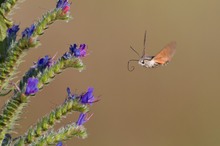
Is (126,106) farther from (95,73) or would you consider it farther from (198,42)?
(198,42)

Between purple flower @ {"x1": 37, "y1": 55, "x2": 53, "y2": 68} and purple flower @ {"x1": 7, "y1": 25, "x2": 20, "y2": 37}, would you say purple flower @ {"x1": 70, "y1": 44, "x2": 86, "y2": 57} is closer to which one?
purple flower @ {"x1": 37, "y1": 55, "x2": 53, "y2": 68}

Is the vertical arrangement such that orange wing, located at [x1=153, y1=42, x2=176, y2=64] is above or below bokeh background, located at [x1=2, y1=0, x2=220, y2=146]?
below

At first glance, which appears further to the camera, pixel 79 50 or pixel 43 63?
pixel 43 63

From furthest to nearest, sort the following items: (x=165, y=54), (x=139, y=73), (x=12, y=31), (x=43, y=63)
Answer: (x=139, y=73), (x=165, y=54), (x=43, y=63), (x=12, y=31)

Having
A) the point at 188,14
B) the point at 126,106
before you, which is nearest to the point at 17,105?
the point at 126,106

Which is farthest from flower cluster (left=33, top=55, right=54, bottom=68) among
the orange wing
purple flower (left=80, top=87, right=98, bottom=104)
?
the orange wing

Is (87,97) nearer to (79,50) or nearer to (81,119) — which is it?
(81,119)

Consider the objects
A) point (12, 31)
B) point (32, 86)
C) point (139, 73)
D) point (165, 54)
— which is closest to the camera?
point (32, 86)

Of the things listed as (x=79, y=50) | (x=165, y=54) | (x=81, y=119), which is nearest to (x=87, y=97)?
(x=81, y=119)

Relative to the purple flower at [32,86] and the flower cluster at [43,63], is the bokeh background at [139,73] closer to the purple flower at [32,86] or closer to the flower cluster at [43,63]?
the flower cluster at [43,63]
